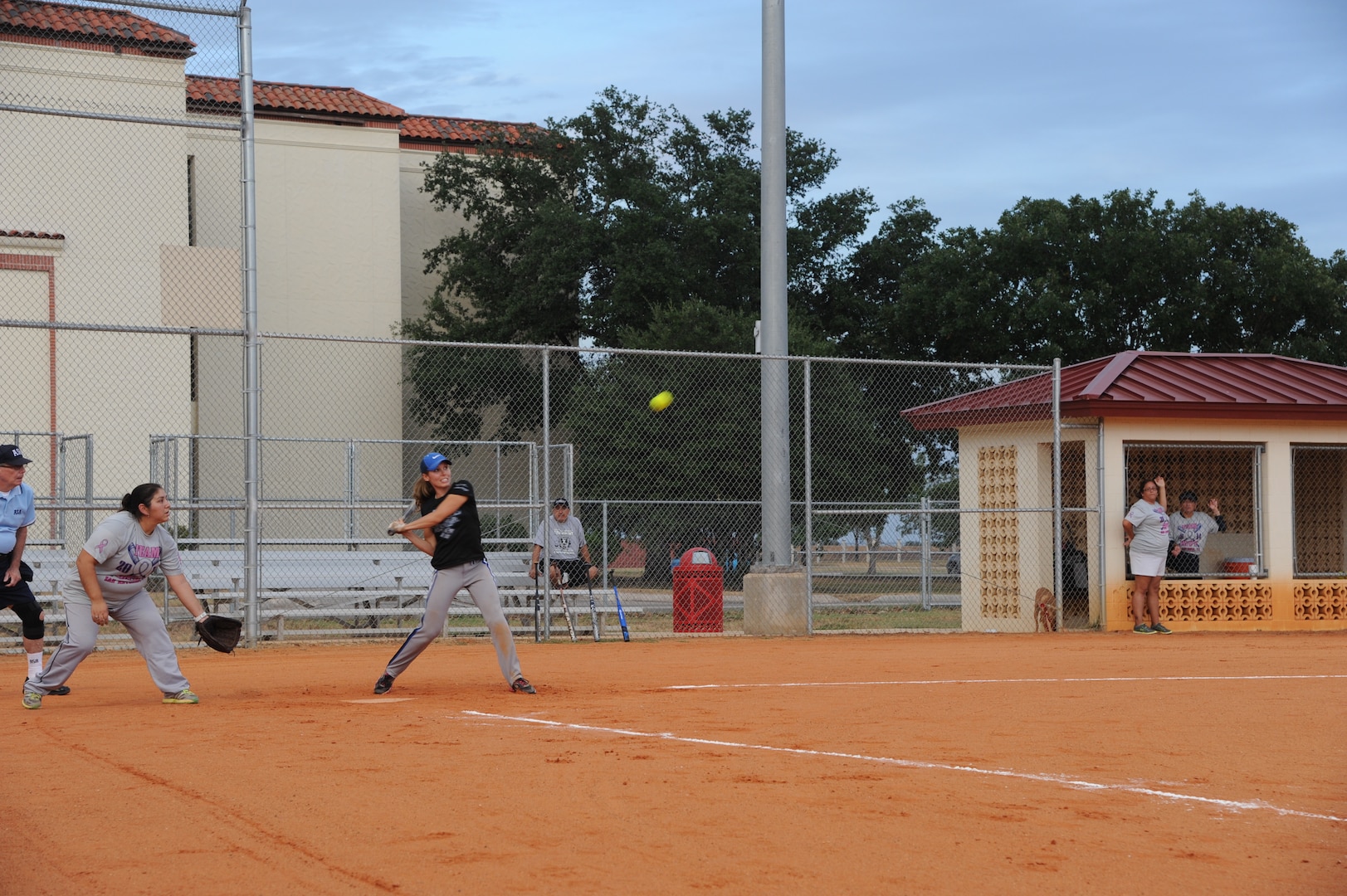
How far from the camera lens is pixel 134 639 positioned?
375 inches

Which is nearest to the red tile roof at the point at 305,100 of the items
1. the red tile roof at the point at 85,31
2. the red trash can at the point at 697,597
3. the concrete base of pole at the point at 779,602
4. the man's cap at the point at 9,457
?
the red tile roof at the point at 85,31

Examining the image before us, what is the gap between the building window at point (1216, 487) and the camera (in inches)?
738

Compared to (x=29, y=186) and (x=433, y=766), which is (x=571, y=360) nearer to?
(x=29, y=186)

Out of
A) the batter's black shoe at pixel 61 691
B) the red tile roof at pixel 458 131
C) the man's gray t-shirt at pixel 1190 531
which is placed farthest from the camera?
the red tile roof at pixel 458 131

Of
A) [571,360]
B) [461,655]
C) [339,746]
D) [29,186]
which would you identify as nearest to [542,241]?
[571,360]

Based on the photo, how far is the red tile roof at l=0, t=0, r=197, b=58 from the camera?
21.0 metres

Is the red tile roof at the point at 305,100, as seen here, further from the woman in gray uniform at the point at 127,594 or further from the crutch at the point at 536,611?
the woman in gray uniform at the point at 127,594

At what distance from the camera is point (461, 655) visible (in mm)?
13695

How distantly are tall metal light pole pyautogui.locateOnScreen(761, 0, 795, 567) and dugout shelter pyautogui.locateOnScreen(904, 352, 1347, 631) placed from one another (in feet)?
9.75

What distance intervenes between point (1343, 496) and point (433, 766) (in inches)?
684

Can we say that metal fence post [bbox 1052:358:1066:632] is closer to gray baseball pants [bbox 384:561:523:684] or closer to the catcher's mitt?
gray baseball pants [bbox 384:561:523:684]

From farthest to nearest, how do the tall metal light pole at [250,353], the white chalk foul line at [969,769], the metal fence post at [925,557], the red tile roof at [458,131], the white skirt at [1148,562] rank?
the red tile roof at [458,131], the metal fence post at [925,557], the white skirt at [1148,562], the tall metal light pole at [250,353], the white chalk foul line at [969,769]

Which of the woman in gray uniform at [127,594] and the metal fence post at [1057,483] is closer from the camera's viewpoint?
the woman in gray uniform at [127,594]

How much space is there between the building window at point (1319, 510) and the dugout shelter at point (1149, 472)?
0.61m
